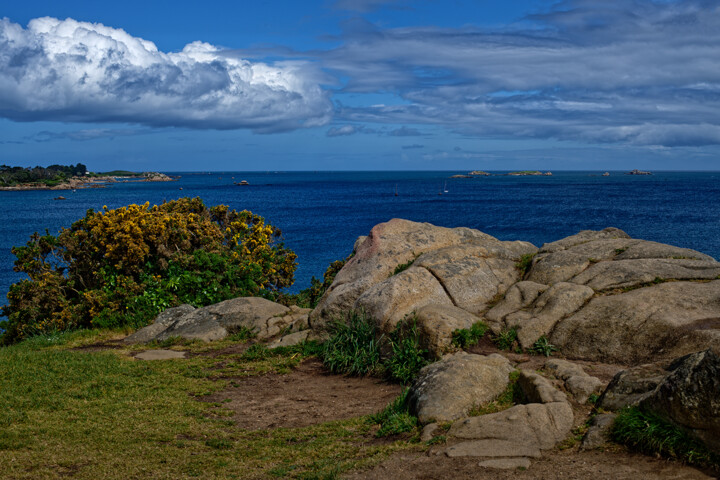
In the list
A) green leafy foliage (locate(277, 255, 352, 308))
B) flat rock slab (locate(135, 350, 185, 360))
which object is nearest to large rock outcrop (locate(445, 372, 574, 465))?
flat rock slab (locate(135, 350, 185, 360))

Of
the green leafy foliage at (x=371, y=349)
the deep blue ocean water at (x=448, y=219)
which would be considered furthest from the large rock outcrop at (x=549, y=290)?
the deep blue ocean water at (x=448, y=219)

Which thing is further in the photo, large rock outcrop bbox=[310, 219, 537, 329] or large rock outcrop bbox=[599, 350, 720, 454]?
large rock outcrop bbox=[310, 219, 537, 329]

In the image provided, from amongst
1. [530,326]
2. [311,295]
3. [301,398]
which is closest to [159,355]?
[301,398]

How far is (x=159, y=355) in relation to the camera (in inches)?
597

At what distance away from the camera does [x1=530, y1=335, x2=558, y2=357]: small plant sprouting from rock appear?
11922mm

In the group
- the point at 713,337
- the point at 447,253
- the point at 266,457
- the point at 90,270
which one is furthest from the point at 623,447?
the point at 90,270

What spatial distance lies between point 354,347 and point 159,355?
5.11 metres

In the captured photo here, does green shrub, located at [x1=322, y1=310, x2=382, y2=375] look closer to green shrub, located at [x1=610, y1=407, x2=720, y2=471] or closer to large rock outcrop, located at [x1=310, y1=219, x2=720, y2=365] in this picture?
large rock outcrop, located at [x1=310, y1=219, x2=720, y2=365]

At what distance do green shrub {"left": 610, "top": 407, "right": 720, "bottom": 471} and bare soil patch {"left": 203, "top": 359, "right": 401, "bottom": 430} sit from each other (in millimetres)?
4349

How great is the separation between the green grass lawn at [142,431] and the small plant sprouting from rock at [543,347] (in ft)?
13.1

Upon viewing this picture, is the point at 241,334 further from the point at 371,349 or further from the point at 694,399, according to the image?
the point at 694,399

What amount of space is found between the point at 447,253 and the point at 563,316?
11.7ft

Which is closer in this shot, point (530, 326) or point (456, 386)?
point (456, 386)

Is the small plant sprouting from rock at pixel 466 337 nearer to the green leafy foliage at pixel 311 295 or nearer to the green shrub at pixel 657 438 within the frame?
the green shrub at pixel 657 438
